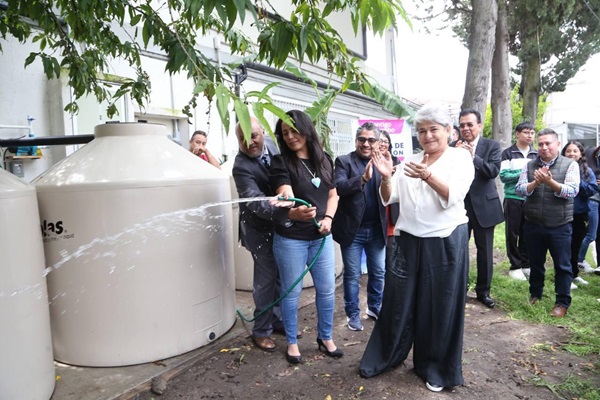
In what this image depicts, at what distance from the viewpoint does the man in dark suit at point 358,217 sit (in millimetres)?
3662

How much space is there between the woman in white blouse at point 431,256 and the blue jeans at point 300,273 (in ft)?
1.53

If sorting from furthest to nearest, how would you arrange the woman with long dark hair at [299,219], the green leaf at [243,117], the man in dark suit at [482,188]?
the man in dark suit at [482,188], the woman with long dark hair at [299,219], the green leaf at [243,117]

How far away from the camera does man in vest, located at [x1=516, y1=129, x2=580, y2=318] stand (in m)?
4.16

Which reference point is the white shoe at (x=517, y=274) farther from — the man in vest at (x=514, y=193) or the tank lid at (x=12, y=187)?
the tank lid at (x=12, y=187)

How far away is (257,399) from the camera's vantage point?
2820mm

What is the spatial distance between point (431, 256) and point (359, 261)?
111 centimetres

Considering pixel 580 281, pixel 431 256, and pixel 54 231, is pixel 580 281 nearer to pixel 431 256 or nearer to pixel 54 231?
pixel 431 256

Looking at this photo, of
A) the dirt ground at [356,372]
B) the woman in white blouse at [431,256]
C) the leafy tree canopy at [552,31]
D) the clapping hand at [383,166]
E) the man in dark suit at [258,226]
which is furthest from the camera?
the leafy tree canopy at [552,31]

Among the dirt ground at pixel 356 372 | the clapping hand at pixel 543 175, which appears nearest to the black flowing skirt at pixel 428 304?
the dirt ground at pixel 356 372

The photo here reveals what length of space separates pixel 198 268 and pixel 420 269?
5.11ft

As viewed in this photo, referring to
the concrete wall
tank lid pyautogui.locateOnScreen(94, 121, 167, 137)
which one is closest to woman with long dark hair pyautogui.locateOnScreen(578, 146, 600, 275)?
the concrete wall

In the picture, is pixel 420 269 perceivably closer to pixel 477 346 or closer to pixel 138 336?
pixel 477 346

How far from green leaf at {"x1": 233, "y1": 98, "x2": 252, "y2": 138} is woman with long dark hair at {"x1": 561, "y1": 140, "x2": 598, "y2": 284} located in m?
5.07

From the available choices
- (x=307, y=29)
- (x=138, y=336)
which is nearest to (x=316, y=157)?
(x=307, y=29)
